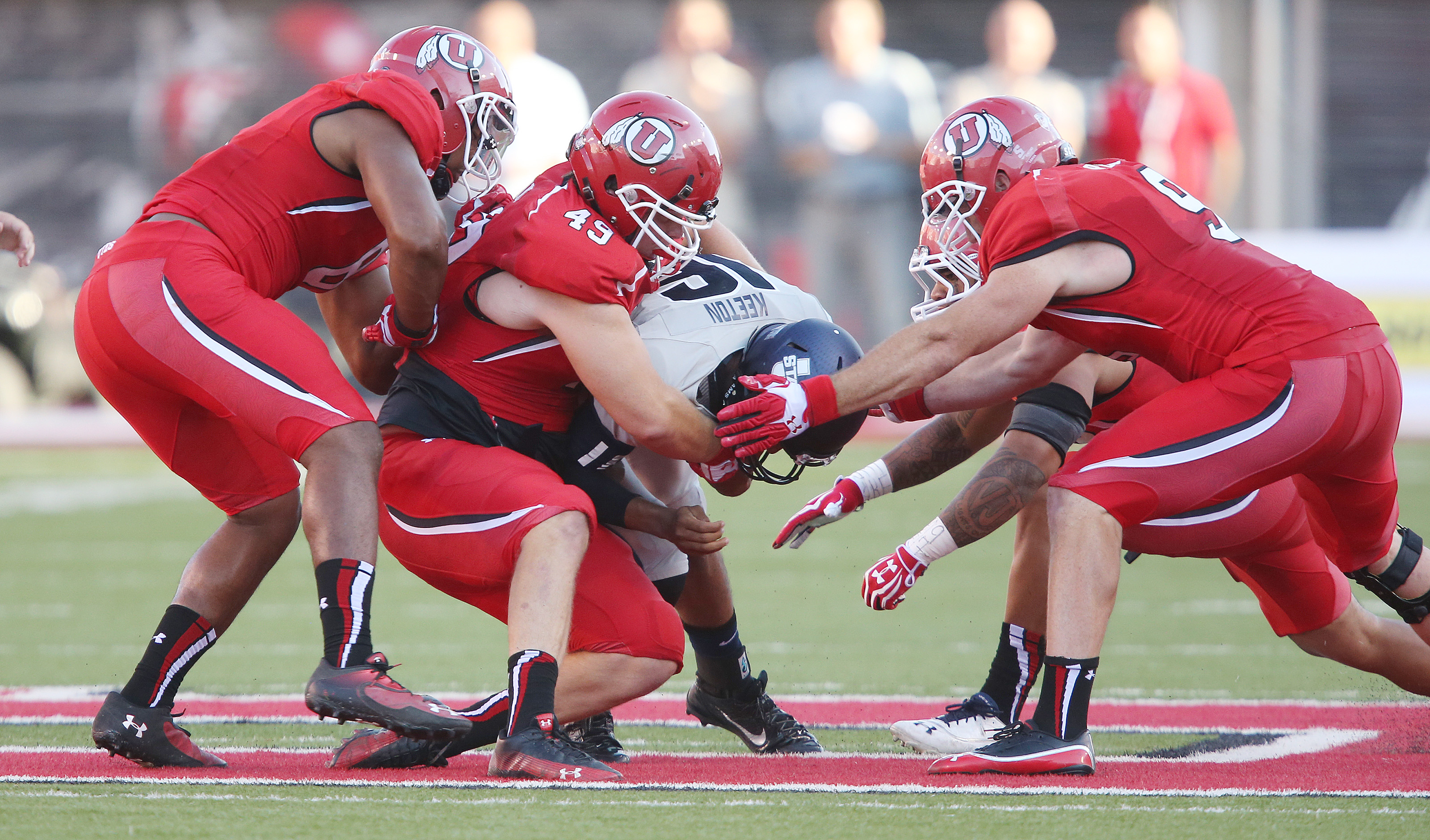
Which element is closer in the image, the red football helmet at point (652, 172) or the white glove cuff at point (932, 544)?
the red football helmet at point (652, 172)

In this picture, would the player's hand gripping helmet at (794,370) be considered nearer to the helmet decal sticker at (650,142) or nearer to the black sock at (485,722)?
the helmet decal sticker at (650,142)

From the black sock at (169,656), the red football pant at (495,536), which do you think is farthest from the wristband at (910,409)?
the black sock at (169,656)

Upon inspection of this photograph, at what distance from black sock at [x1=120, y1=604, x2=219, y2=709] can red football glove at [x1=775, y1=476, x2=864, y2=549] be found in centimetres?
140

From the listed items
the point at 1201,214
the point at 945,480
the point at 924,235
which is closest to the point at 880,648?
the point at 924,235

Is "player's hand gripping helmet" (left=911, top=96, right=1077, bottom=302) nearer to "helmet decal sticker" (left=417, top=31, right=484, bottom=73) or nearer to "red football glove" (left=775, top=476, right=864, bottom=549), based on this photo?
"red football glove" (left=775, top=476, right=864, bottom=549)

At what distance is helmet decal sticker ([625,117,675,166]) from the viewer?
12.5 feet

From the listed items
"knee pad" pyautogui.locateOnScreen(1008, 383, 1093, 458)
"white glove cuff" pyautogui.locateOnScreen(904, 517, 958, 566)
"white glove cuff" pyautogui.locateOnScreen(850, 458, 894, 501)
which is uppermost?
"knee pad" pyautogui.locateOnScreen(1008, 383, 1093, 458)

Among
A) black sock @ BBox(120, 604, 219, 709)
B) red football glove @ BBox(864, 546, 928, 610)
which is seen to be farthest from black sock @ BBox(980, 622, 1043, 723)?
black sock @ BBox(120, 604, 219, 709)

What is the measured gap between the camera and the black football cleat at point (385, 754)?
11.8ft

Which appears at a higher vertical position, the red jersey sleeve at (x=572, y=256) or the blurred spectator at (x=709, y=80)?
the blurred spectator at (x=709, y=80)

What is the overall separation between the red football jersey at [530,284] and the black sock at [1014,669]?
4.20 feet

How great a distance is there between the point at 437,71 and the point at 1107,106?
7.74 metres

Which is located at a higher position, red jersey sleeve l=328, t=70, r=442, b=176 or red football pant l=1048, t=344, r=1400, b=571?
red jersey sleeve l=328, t=70, r=442, b=176

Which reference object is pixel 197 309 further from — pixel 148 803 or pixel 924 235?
pixel 924 235
